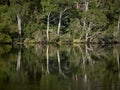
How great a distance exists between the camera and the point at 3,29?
222ft

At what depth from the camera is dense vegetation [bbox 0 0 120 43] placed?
67.9 metres

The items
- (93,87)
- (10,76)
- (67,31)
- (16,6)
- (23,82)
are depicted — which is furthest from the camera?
(67,31)

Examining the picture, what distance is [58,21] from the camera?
72.9 m

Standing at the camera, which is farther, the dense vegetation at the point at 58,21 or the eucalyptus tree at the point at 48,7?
the dense vegetation at the point at 58,21

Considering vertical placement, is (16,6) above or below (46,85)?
above

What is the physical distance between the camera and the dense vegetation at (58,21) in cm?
6794

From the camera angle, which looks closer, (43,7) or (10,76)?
(10,76)

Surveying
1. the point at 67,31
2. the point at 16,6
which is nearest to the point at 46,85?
the point at 16,6

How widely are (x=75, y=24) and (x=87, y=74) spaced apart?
4675 cm

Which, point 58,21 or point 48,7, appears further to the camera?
point 58,21

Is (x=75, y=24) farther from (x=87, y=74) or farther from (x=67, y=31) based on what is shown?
(x=87, y=74)

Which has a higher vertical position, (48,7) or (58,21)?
(48,7)

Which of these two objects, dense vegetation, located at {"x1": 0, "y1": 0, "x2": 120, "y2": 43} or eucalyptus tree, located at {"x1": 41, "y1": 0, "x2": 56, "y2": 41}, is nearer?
eucalyptus tree, located at {"x1": 41, "y1": 0, "x2": 56, "y2": 41}

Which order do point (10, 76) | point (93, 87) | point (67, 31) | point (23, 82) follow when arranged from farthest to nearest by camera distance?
point (67, 31) → point (10, 76) → point (23, 82) → point (93, 87)
